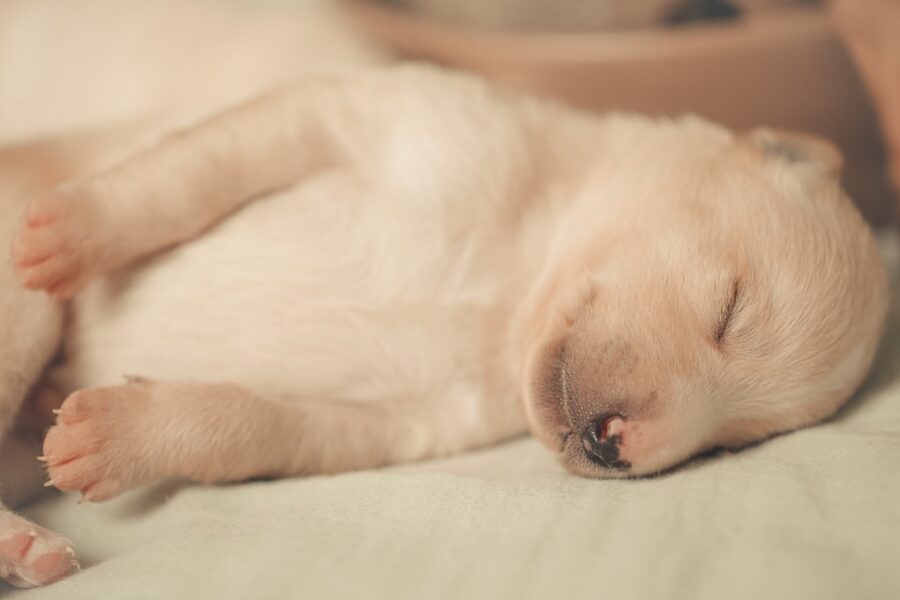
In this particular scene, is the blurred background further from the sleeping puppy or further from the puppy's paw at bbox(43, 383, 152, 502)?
the puppy's paw at bbox(43, 383, 152, 502)

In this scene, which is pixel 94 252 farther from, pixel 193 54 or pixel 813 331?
pixel 813 331

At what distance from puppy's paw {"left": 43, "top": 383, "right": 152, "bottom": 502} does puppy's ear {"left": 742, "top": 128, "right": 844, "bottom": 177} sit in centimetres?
161

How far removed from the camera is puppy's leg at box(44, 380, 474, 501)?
161 centimetres

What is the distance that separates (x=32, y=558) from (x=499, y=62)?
2.43 m

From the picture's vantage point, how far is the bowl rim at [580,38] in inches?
118

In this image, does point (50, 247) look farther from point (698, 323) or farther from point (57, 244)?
point (698, 323)

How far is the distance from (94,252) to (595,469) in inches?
44.2

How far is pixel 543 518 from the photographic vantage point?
56.8 inches

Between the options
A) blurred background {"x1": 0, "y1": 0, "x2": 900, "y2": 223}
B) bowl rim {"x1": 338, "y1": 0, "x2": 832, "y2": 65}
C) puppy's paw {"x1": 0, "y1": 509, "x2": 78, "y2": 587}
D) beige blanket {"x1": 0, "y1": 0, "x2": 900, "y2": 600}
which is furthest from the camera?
bowl rim {"x1": 338, "y1": 0, "x2": 832, "y2": 65}

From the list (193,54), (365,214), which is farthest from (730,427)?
(193,54)

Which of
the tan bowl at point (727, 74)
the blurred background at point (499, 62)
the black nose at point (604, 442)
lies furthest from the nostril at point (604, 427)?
the tan bowl at point (727, 74)

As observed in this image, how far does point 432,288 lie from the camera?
204 centimetres

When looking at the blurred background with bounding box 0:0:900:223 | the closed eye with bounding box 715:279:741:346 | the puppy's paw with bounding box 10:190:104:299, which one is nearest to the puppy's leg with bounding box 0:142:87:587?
the puppy's paw with bounding box 10:190:104:299

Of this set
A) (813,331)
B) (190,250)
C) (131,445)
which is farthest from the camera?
(190,250)
